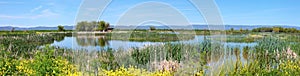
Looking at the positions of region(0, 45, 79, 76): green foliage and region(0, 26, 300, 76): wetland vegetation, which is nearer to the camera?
region(0, 45, 79, 76): green foliage

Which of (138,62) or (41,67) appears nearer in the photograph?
(41,67)

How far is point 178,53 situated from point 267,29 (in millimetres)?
20072

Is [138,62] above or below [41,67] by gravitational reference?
below

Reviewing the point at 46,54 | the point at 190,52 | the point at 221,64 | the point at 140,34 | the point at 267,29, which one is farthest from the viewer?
the point at 267,29

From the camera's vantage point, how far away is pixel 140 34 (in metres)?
13.2

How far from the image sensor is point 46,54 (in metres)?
5.09

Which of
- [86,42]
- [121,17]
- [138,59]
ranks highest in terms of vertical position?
[121,17]

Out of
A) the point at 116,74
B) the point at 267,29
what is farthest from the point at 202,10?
the point at 267,29

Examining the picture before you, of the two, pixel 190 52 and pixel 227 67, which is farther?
pixel 190 52

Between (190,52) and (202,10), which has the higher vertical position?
(202,10)

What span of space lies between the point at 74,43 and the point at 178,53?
3.14 metres

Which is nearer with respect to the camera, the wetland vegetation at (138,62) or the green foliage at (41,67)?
the green foliage at (41,67)

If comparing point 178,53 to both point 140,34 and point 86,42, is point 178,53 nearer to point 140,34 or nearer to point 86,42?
point 86,42

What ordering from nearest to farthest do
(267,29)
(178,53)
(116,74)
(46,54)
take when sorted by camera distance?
1. (116,74)
2. (46,54)
3. (178,53)
4. (267,29)
